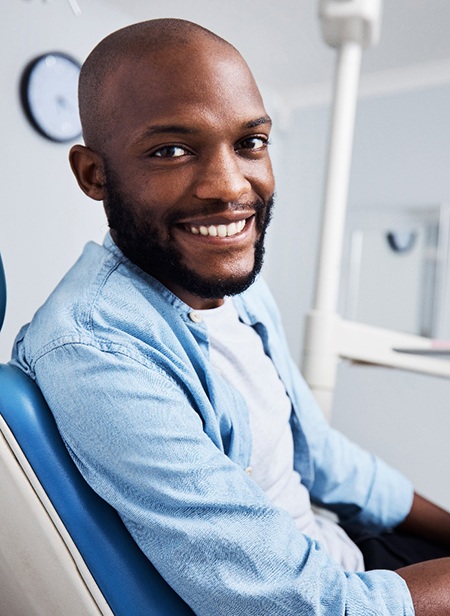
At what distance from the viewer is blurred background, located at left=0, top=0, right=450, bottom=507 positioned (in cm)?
195

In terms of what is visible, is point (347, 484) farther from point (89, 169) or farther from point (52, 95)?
point (52, 95)

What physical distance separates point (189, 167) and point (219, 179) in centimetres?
4

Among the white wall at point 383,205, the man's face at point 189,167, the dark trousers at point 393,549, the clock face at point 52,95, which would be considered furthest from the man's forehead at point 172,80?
the white wall at point 383,205

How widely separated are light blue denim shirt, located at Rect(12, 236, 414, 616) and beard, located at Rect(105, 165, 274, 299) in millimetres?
50

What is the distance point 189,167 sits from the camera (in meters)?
0.73

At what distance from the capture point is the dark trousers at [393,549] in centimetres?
97

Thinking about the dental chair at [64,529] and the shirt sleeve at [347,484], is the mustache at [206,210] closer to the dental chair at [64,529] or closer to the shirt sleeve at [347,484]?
the dental chair at [64,529]

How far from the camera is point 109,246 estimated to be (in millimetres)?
823

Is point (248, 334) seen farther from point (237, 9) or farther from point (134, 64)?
point (237, 9)

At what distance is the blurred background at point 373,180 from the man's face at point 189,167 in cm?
112

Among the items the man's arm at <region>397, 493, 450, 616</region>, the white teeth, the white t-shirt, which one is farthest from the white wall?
the white teeth

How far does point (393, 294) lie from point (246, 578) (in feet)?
8.17

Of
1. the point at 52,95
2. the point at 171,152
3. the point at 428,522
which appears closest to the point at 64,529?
the point at 171,152

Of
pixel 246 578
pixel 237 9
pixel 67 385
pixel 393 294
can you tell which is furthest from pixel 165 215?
pixel 393 294
